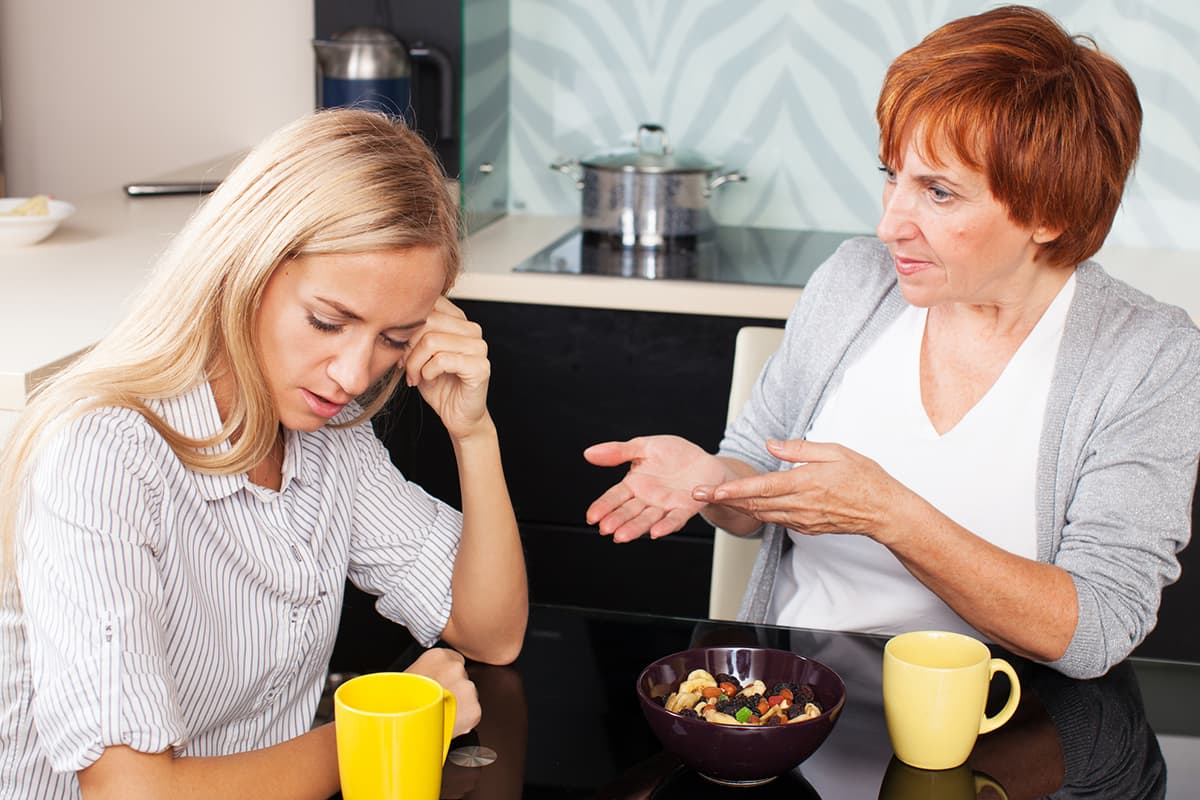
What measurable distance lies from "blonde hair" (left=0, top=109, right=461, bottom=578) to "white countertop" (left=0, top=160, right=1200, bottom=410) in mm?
452

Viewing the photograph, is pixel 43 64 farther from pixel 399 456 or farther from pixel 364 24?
pixel 399 456

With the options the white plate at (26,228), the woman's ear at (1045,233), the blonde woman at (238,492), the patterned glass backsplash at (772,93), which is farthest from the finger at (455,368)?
the patterned glass backsplash at (772,93)

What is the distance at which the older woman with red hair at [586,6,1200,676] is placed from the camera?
129 cm

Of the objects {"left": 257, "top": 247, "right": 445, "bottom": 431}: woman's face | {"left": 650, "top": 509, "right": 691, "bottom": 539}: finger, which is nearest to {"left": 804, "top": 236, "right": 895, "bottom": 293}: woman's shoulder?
{"left": 650, "top": 509, "right": 691, "bottom": 539}: finger

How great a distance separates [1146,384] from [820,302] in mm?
404

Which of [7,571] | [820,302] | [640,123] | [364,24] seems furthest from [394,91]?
[7,571]

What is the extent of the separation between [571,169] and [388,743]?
2.03 metres

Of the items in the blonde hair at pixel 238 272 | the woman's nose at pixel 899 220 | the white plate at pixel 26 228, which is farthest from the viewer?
the white plate at pixel 26 228

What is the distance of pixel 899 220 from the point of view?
1457 millimetres

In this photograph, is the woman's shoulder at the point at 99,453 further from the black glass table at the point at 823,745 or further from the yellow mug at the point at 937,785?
the yellow mug at the point at 937,785

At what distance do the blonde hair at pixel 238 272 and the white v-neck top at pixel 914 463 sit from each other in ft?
2.08

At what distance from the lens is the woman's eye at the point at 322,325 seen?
1138 mm

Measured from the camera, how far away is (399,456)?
2.42m

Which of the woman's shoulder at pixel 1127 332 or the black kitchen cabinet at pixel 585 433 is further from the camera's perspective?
the black kitchen cabinet at pixel 585 433
